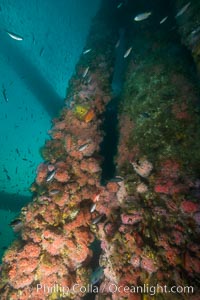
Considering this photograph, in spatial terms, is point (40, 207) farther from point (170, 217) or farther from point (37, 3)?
point (37, 3)

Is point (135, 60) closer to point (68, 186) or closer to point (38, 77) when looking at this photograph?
point (68, 186)

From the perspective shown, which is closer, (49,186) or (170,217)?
(170,217)

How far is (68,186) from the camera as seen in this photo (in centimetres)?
677

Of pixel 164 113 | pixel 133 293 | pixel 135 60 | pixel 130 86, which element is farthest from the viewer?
pixel 135 60

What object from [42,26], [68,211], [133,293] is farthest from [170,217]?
[42,26]

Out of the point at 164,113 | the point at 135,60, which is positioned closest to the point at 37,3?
the point at 135,60

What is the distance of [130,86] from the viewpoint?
845cm

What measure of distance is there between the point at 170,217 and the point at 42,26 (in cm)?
3394

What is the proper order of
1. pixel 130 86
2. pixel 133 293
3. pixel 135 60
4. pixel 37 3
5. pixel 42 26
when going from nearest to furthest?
pixel 133 293 < pixel 130 86 < pixel 135 60 < pixel 37 3 < pixel 42 26

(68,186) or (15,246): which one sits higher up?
(68,186)

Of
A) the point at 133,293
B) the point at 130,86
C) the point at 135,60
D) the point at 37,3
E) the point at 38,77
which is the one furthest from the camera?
the point at 37,3

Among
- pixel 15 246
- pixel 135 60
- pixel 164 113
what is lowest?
pixel 15 246

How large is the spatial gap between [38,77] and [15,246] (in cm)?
1867

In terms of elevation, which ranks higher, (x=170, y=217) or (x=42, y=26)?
(x=42, y=26)
